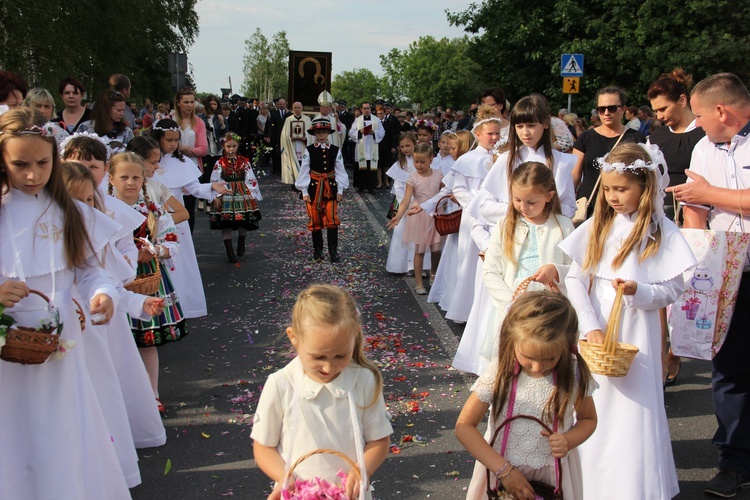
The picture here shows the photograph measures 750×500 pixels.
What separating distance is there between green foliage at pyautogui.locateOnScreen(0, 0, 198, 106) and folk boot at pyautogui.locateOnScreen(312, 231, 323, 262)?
1027 centimetres

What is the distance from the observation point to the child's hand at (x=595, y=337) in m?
4.03

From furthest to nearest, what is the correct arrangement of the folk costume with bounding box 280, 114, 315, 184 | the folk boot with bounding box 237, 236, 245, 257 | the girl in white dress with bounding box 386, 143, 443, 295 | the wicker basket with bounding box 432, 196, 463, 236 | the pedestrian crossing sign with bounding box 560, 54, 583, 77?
the folk costume with bounding box 280, 114, 315, 184 → the pedestrian crossing sign with bounding box 560, 54, 583, 77 → the folk boot with bounding box 237, 236, 245, 257 → the girl in white dress with bounding box 386, 143, 443, 295 → the wicker basket with bounding box 432, 196, 463, 236

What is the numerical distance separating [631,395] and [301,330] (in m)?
2.02

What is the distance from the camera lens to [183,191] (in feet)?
29.9

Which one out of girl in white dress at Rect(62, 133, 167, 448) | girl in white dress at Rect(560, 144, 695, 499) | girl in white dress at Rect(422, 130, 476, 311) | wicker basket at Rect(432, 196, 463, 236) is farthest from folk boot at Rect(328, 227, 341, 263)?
girl in white dress at Rect(560, 144, 695, 499)

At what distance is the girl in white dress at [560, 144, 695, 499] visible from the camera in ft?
13.4

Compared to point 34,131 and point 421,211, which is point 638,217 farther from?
point 421,211

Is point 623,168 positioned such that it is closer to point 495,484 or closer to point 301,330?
point 495,484

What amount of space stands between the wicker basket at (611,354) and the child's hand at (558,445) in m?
0.73

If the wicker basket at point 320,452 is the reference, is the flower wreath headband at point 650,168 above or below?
above

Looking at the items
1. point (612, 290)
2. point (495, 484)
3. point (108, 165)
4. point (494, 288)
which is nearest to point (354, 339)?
point (495, 484)

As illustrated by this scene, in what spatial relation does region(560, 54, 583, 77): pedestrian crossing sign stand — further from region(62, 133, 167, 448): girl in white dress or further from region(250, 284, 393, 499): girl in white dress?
region(250, 284, 393, 499): girl in white dress

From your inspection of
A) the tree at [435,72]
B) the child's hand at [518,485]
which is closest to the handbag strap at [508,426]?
the child's hand at [518,485]

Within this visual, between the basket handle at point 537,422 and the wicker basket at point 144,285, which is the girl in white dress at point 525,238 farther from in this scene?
the wicker basket at point 144,285
